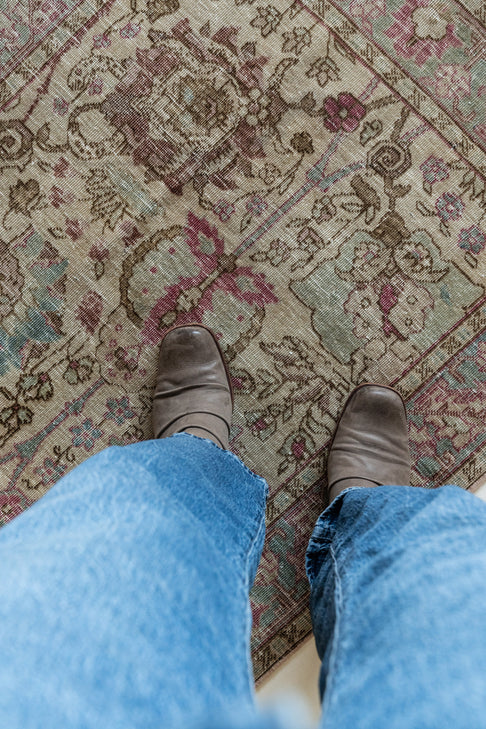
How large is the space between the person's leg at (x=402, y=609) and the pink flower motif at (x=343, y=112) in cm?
64

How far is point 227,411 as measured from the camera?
909 mm

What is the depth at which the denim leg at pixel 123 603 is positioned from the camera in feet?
1.32

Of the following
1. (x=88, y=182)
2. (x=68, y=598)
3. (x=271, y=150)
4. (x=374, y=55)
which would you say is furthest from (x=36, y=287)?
(x=374, y=55)

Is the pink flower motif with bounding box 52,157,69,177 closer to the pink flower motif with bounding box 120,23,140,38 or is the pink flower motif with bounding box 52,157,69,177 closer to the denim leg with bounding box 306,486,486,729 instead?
the pink flower motif with bounding box 120,23,140,38

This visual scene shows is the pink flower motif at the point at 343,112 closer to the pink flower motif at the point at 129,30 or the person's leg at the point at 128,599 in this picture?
the pink flower motif at the point at 129,30

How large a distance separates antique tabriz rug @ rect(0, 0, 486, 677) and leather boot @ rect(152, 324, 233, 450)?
3 cm

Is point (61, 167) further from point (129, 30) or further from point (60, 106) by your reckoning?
point (129, 30)

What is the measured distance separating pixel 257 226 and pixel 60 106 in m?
0.43

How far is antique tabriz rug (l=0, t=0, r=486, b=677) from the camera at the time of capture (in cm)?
91

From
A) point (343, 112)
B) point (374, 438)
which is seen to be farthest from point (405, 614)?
point (343, 112)

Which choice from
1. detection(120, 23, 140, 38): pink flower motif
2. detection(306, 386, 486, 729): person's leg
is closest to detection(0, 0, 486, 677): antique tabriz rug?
detection(120, 23, 140, 38): pink flower motif

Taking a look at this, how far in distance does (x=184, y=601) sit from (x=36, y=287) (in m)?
0.67

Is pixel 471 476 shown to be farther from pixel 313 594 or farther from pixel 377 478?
pixel 313 594

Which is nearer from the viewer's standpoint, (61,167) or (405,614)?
(405,614)
